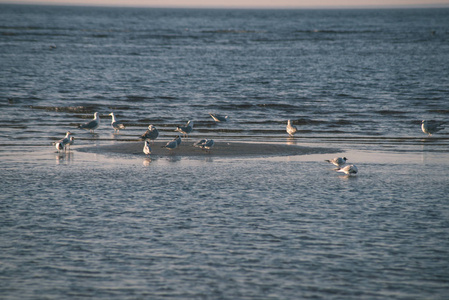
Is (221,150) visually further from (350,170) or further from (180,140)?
(350,170)

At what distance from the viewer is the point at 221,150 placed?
18000 mm

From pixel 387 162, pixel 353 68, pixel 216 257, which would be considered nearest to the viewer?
pixel 216 257

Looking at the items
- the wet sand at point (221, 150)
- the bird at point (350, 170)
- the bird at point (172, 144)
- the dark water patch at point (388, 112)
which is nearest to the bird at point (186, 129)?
the wet sand at point (221, 150)

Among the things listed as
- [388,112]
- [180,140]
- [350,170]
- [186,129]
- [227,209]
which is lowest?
[227,209]

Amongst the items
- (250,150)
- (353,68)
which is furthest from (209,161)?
(353,68)

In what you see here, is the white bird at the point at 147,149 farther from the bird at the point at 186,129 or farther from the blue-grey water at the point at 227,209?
the bird at the point at 186,129

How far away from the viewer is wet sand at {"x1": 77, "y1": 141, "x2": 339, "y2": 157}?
57.3ft

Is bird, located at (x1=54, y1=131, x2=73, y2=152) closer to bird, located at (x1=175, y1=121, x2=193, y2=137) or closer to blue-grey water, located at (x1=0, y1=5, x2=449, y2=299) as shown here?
blue-grey water, located at (x1=0, y1=5, x2=449, y2=299)

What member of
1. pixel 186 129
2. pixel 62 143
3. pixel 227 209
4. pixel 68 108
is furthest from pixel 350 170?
pixel 68 108

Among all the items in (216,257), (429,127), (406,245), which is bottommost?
(216,257)

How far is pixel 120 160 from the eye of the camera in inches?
641

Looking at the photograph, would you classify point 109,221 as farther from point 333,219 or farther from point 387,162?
point 387,162

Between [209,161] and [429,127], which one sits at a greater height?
[429,127]

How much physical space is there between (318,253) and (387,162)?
8.10m
